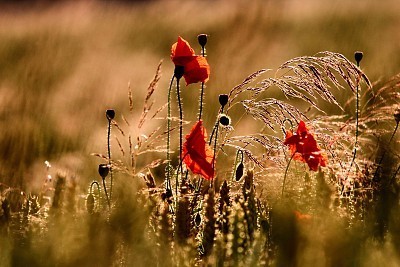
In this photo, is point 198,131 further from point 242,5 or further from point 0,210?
point 242,5

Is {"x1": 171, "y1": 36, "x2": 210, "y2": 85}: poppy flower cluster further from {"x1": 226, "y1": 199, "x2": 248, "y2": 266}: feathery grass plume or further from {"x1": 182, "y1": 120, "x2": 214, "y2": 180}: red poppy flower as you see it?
{"x1": 226, "y1": 199, "x2": 248, "y2": 266}: feathery grass plume

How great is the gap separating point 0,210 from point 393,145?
3.98 feet

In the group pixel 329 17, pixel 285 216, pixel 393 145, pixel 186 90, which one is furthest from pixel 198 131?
pixel 329 17

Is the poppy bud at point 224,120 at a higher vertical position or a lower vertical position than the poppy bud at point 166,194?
higher

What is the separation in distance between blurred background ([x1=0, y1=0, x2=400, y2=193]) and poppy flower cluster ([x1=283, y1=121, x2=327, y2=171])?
0.51 m

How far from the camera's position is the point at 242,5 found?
5.93 meters

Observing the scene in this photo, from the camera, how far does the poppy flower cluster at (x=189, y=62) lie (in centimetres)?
174

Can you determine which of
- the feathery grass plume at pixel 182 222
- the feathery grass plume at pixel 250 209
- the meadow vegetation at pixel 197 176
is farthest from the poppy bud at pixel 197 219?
the feathery grass plume at pixel 250 209

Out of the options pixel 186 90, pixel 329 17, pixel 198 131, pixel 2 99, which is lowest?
pixel 198 131

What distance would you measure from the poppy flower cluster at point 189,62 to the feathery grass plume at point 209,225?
0.44 m

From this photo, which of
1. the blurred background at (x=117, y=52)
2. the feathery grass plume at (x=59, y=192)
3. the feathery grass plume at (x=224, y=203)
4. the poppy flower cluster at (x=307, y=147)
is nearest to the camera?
the feathery grass plume at (x=59, y=192)

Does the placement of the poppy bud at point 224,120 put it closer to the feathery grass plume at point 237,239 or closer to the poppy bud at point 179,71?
the poppy bud at point 179,71

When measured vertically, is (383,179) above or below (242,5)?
below

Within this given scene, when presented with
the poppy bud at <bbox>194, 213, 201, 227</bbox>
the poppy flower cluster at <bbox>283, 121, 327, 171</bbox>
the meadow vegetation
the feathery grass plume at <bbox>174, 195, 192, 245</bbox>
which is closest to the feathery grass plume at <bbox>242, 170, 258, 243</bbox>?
the meadow vegetation
